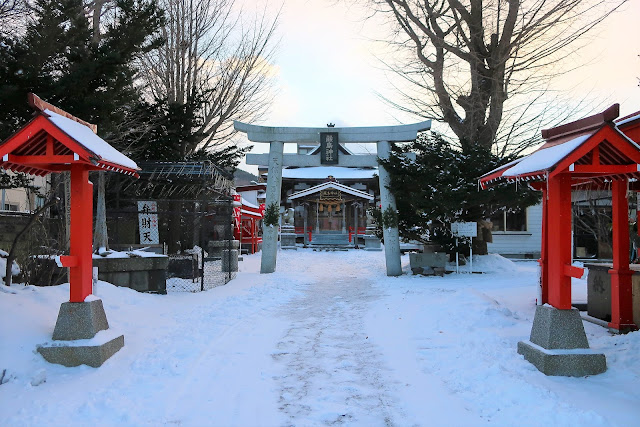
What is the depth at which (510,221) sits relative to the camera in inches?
904

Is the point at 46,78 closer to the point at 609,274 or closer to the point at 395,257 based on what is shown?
the point at 609,274

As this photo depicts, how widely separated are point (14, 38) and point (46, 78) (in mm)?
1129

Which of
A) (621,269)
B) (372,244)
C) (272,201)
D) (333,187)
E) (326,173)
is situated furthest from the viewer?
(326,173)

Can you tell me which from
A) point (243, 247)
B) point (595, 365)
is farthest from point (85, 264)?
point (243, 247)

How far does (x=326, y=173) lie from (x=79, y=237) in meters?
33.9

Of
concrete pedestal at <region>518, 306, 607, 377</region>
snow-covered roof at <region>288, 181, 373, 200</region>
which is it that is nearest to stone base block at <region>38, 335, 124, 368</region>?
concrete pedestal at <region>518, 306, 607, 377</region>

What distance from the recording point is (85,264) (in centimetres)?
614

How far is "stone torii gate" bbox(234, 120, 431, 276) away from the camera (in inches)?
621

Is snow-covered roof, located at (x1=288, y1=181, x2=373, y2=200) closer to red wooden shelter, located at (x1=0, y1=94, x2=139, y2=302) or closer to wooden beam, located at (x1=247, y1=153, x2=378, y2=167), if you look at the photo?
wooden beam, located at (x1=247, y1=153, x2=378, y2=167)

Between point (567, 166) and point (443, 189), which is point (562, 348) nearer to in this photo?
point (567, 166)

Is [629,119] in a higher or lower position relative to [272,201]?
higher

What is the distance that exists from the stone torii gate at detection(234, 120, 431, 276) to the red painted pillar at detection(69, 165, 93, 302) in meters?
9.60

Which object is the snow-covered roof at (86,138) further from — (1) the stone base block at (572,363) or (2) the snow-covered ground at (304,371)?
(1) the stone base block at (572,363)

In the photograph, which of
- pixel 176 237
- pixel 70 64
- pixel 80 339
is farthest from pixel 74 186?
pixel 176 237
